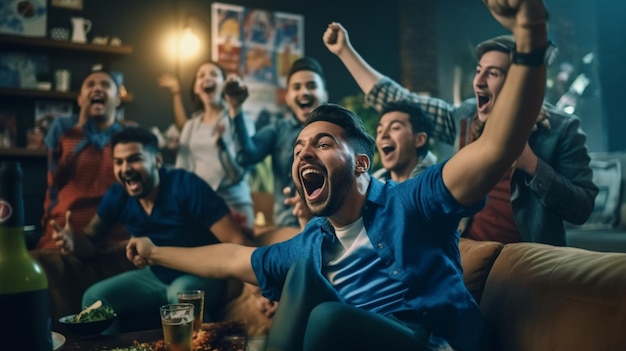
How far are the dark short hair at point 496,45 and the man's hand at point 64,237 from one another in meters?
1.95

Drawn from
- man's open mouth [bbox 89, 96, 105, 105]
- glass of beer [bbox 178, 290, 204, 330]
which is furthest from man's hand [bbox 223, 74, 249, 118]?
glass of beer [bbox 178, 290, 204, 330]

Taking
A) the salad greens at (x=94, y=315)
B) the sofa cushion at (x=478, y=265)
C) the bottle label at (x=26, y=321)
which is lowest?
the salad greens at (x=94, y=315)

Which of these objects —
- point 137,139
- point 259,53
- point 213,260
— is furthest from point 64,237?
point 259,53

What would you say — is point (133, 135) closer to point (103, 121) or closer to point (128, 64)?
point (103, 121)

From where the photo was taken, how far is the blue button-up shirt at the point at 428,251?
121cm

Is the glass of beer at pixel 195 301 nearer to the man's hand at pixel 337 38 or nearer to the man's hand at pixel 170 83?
the man's hand at pixel 337 38

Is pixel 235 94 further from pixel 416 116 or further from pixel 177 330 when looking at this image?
pixel 177 330

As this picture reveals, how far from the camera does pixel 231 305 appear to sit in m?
2.25

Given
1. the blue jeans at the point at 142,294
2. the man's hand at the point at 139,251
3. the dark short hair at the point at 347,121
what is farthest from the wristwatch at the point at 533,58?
the blue jeans at the point at 142,294

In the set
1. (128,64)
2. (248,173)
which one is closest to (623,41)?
(248,173)

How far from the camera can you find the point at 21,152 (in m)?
3.39

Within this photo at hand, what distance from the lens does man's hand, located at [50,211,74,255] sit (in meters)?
2.42

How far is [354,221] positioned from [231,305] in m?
1.11

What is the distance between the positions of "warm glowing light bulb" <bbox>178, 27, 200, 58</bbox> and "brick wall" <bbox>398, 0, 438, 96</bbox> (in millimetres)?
1736
